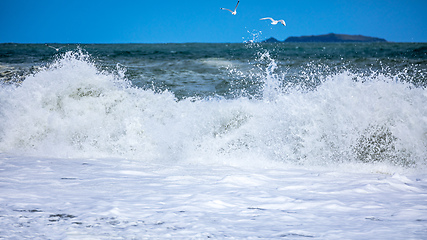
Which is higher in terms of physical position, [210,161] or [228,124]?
[228,124]

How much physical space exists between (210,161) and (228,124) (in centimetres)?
132

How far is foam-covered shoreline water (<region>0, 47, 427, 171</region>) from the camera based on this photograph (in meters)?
6.09

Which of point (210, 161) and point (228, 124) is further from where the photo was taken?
point (228, 124)

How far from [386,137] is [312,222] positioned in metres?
3.58

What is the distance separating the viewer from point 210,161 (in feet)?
19.4

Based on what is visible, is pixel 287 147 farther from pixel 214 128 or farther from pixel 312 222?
pixel 312 222

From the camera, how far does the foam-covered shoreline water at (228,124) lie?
6.09 meters

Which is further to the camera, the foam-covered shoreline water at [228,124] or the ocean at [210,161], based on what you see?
the foam-covered shoreline water at [228,124]

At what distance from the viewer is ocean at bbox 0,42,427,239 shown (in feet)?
10.4

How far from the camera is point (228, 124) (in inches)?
278

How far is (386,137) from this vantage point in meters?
6.18

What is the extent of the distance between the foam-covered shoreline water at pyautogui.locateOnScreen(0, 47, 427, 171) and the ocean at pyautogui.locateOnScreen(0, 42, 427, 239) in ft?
0.07

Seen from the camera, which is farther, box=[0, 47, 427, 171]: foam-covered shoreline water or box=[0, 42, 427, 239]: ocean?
box=[0, 47, 427, 171]: foam-covered shoreline water

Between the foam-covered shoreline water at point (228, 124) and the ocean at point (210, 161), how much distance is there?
0.07 feet
